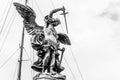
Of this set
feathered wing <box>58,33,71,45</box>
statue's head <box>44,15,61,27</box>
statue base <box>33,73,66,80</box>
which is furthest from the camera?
feathered wing <box>58,33,71,45</box>

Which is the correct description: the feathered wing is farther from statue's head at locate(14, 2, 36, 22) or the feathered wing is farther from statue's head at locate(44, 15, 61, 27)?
statue's head at locate(14, 2, 36, 22)

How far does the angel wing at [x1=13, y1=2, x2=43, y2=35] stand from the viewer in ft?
29.4

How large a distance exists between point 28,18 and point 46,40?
93 cm

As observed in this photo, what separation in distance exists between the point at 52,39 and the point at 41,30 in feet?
1.65

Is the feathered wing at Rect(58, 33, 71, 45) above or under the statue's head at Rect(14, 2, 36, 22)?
under

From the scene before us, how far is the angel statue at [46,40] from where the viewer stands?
27.6ft

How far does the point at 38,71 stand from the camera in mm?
8445

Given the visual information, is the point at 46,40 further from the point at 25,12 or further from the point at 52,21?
the point at 25,12

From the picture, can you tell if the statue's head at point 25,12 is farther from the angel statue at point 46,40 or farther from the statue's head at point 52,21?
the statue's head at point 52,21

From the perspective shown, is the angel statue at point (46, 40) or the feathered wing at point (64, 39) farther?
the feathered wing at point (64, 39)

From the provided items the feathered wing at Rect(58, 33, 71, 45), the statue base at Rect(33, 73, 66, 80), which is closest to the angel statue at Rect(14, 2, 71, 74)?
the feathered wing at Rect(58, 33, 71, 45)

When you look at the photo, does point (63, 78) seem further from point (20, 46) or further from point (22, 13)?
point (20, 46)

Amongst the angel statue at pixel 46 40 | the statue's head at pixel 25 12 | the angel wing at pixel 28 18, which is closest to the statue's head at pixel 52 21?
the angel statue at pixel 46 40

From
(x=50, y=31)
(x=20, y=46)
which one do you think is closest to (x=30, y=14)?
(x=50, y=31)
